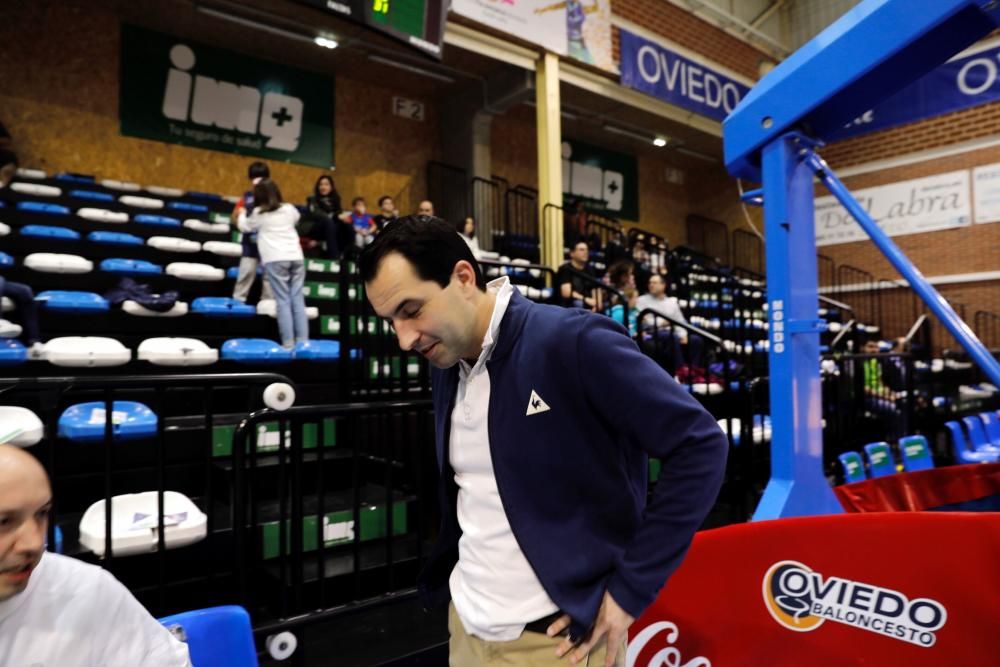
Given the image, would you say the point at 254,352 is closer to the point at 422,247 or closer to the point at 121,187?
the point at 422,247

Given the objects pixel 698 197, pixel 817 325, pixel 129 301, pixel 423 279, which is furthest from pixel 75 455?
pixel 698 197

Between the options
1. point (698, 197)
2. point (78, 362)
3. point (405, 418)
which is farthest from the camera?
point (698, 197)

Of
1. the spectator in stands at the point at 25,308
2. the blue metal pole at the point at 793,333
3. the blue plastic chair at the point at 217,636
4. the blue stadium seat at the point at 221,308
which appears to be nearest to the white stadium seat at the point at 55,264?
the spectator in stands at the point at 25,308

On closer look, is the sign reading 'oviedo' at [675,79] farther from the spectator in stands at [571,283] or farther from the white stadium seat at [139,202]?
the white stadium seat at [139,202]

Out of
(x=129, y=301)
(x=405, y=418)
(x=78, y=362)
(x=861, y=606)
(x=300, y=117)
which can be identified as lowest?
(x=861, y=606)

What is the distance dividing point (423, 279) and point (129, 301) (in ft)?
14.3

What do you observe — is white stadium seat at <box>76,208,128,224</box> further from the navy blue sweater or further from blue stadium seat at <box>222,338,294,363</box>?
the navy blue sweater

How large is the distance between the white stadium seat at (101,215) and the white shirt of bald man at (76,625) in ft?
21.0

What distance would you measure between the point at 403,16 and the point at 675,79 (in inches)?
238

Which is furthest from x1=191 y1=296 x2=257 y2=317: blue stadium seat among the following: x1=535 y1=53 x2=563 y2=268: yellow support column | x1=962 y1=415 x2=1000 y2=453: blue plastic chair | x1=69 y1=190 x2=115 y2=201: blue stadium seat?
x1=962 y1=415 x2=1000 y2=453: blue plastic chair

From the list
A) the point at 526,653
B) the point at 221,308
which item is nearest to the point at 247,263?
the point at 221,308

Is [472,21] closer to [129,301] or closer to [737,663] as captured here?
[129,301]

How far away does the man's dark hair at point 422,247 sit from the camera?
3.80ft

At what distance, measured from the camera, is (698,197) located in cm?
1647
